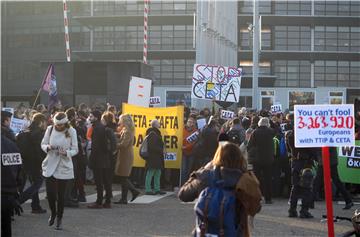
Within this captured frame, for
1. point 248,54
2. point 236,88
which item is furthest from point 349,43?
point 236,88

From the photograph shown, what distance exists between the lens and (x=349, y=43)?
58094mm

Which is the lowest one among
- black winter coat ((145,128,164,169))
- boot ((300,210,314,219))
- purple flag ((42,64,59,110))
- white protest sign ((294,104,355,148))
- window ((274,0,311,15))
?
boot ((300,210,314,219))

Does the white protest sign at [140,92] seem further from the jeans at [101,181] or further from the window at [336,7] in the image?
the window at [336,7]

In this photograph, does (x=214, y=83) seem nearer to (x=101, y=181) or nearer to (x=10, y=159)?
(x=101, y=181)

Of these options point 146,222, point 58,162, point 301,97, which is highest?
point 301,97

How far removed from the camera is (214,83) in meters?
18.9

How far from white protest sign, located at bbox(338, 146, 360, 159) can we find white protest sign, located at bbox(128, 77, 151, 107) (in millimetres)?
6126

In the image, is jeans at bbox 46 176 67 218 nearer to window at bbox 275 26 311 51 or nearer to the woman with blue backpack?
the woman with blue backpack

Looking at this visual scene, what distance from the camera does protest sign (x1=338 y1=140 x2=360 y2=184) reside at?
13.4 meters

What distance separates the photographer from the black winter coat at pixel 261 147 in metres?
12.3

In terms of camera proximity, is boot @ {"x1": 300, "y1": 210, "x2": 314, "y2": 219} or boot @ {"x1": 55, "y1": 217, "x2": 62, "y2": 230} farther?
boot @ {"x1": 300, "y1": 210, "x2": 314, "y2": 219}

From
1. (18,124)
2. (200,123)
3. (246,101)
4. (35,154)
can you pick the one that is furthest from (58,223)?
(246,101)

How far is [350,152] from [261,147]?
2381 mm

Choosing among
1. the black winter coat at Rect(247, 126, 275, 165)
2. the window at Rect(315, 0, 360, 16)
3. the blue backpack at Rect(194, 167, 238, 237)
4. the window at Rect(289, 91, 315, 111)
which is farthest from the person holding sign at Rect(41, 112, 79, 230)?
the window at Rect(315, 0, 360, 16)
